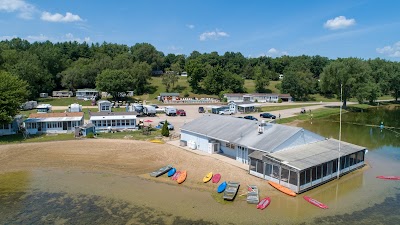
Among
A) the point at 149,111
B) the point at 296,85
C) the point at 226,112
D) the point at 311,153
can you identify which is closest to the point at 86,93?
the point at 149,111

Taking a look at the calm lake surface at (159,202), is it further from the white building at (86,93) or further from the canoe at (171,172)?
the white building at (86,93)

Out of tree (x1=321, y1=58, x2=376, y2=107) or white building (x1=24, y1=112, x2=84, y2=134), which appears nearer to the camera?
white building (x1=24, y1=112, x2=84, y2=134)

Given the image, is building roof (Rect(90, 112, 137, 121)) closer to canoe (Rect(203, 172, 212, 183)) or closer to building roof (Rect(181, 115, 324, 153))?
building roof (Rect(181, 115, 324, 153))

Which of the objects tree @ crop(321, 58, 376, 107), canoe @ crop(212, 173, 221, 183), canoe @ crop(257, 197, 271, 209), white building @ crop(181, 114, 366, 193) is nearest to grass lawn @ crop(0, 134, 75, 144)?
white building @ crop(181, 114, 366, 193)

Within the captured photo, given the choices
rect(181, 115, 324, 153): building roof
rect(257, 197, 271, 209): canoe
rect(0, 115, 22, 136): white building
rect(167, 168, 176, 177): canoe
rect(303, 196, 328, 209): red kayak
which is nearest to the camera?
rect(257, 197, 271, 209): canoe

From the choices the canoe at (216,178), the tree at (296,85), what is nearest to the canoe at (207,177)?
the canoe at (216,178)

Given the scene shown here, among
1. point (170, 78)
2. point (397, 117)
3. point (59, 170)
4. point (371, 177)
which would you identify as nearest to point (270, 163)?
point (371, 177)
